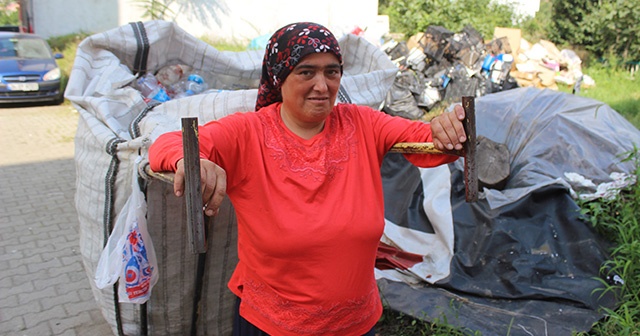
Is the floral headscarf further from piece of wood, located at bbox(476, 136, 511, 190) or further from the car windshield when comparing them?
the car windshield

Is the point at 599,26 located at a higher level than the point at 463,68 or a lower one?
higher

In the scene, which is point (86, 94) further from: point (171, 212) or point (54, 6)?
point (54, 6)

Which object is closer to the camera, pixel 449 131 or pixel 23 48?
pixel 449 131

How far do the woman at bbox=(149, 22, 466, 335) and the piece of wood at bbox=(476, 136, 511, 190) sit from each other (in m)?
2.59

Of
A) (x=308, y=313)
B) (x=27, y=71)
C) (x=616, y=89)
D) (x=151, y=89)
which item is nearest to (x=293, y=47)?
(x=308, y=313)

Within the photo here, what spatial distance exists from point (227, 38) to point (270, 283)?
1393 cm

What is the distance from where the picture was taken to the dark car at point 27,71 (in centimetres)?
1008

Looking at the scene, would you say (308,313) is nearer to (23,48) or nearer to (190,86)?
(190,86)

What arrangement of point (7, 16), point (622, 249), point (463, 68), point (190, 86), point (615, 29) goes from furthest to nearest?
point (7, 16)
point (615, 29)
point (463, 68)
point (190, 86)
point (622, 249)

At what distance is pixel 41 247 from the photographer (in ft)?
14.2

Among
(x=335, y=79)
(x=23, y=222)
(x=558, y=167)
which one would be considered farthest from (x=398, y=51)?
(x=335, y=79)

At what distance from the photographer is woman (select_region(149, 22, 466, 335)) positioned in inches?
63.7

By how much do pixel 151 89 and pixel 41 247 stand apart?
1911 millimetres

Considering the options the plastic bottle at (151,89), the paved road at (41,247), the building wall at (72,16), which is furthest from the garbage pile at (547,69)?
the building wall at (72,16)
